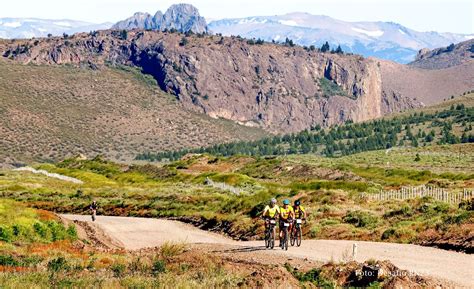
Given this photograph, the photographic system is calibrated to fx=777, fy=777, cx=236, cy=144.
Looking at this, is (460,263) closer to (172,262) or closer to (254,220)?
(172,262)

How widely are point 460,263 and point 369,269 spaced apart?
4.72 meters

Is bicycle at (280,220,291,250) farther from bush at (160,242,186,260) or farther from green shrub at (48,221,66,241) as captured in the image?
green shrub at (48,221,66,241)

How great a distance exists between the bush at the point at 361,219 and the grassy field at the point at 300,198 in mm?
48

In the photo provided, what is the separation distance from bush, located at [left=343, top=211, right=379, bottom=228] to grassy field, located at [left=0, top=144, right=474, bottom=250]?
0.05 m

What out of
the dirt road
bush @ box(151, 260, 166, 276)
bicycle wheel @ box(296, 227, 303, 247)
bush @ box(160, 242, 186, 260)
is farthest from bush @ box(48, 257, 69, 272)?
bicycle wheel @ box(296, 227, 303, 247)

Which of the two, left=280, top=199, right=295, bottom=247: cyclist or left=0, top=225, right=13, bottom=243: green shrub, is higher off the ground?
left=280, top=199, right=295, bottom=247: cyclist

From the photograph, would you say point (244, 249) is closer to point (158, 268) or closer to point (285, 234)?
point (285, 234)

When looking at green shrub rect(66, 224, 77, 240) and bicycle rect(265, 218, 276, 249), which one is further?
green shrub rect(66, 224, 77, 240)

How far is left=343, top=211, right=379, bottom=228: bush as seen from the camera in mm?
37531

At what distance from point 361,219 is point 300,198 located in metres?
13.9

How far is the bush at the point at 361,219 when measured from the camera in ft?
123

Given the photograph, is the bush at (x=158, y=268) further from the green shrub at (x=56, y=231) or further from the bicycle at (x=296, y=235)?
the green shrub at (x=56, y=231)

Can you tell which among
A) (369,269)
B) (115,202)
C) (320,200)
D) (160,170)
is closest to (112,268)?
(369,269)

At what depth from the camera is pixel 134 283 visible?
2039 cm
